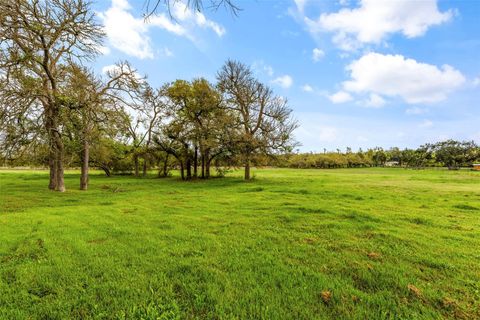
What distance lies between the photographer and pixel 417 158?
106m

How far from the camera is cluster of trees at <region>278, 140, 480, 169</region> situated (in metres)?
97.2

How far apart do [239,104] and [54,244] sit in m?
24.0

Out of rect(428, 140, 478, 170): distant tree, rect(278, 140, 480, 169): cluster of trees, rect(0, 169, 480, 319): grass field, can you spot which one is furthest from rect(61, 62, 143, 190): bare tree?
rect(428, 140, 478, 170): distant tree

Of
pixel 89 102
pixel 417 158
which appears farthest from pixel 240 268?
pixel 417 158

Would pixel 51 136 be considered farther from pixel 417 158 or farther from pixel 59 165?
pixel 417 158

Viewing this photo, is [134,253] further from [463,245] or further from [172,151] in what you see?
[172,151]

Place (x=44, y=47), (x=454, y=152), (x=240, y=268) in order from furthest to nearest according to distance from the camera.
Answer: (x=454, y=152), (x=44, y=47), (x=240, y=268)

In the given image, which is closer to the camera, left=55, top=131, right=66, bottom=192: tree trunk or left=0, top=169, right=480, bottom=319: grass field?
left=0, top=169, right=480, bottom=319: grass field

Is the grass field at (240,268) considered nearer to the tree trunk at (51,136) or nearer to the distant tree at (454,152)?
the tree trunk at (51,136)

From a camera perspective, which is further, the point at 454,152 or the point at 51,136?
the point at 454,152

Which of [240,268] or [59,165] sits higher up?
[59,165]

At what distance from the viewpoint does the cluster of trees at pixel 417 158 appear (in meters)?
97.2

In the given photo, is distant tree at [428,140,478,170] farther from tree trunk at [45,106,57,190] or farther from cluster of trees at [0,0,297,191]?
tree trunk at [45,106,57,190]

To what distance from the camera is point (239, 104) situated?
28.1 meters
